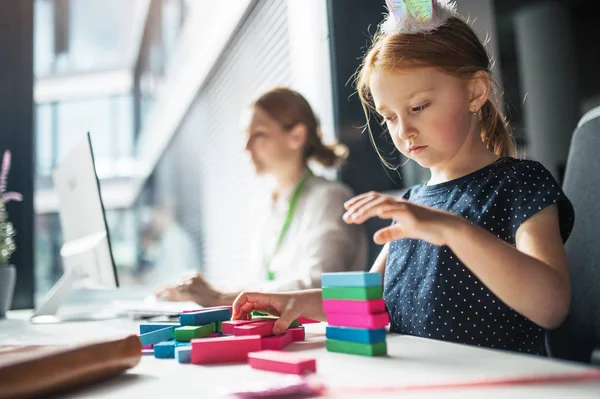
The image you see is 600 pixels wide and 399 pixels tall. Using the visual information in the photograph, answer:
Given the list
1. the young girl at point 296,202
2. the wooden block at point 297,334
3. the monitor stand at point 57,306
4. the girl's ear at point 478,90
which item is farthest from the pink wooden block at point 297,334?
the monitor stand at point 57,306

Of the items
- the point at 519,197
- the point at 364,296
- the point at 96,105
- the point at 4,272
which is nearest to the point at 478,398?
the point at 364,296

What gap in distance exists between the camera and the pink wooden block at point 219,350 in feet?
1.67

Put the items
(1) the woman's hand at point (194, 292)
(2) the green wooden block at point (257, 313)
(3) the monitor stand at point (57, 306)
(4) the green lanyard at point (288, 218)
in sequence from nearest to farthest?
(2) the green wooden block at point (257, 313)
(1) the woman's hand at point (194, 292)
(3) the monitor stand at point (57, 306)
(4) the green lanyard at point (288, 218)

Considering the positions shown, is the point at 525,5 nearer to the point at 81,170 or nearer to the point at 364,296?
the point at 81,170

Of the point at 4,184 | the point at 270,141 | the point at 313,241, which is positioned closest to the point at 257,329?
the point at 313,241

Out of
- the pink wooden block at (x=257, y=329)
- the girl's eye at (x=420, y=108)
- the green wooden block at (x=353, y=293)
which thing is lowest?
the pink wooden block at (x=257, y=329)

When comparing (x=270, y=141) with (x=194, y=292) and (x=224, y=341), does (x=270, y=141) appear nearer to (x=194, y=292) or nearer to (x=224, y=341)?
(x=194, y=292)

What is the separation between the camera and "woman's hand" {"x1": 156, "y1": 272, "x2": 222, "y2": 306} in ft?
3.70

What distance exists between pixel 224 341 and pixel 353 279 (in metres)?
0.14

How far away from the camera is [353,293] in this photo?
0.51 metres

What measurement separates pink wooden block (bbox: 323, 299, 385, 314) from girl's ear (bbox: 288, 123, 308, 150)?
3.51ft

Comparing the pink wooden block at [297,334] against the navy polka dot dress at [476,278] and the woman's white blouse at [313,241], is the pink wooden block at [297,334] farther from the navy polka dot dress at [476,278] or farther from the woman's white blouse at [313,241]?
the woman's white blouse at [313,241]

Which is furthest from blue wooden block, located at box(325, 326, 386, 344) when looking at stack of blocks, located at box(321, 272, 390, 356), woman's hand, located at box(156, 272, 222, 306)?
woman's hand, located at box(156, 272, 222, 306)

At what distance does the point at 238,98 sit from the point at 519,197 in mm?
2075
